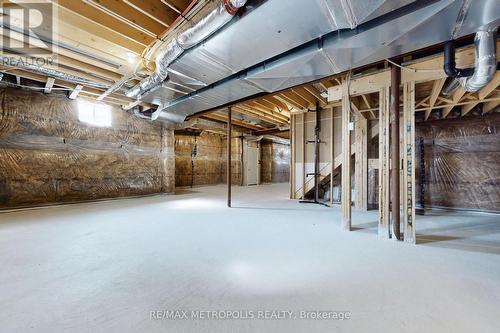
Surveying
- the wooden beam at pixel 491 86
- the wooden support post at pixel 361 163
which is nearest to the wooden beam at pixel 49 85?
the wooden support post at pixel 361 163

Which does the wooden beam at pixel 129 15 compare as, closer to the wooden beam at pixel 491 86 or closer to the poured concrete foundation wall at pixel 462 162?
the wooden beam at pixel 491 86

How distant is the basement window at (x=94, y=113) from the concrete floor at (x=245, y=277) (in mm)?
2972

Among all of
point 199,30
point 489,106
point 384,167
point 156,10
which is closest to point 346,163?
point 384,167

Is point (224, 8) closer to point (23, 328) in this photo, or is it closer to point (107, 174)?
point (23, 328)

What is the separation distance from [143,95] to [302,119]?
12.8ft

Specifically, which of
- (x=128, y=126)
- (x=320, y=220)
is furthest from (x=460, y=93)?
(x=128, y=126)

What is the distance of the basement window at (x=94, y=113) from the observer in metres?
4.91

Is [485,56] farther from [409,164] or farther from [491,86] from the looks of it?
[491,86]

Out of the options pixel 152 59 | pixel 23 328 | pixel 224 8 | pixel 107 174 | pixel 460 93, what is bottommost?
pixel 23 328

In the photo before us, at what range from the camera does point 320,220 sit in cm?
334

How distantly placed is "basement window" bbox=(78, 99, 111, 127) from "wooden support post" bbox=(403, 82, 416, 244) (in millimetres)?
6282

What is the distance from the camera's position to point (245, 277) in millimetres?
1577

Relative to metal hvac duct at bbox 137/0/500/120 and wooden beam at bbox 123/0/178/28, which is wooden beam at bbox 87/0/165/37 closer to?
wooden beam at bbox 123/0/178/28

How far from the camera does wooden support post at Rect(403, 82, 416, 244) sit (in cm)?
235
